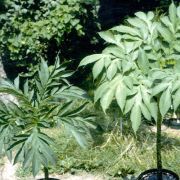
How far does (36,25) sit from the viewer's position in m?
7.26

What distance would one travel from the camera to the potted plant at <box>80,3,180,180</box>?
395 cm

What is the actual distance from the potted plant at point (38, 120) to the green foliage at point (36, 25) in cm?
278

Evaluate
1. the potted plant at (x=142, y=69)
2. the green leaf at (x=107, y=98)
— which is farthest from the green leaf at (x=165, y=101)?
the green leaf at (x=107, y=98)

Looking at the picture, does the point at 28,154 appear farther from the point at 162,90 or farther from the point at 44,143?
the point at 162,90

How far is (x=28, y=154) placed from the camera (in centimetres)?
389

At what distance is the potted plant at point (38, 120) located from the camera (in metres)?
3.91

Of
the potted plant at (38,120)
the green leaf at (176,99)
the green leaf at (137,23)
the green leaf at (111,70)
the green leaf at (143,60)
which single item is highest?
the green leaf at (137,23)

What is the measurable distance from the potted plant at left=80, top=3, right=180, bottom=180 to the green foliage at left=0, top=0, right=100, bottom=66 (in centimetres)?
283

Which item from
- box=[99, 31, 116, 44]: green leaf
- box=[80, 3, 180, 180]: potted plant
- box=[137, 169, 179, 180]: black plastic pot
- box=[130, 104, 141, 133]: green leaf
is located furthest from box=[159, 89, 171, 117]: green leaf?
box=[137, 169, 179, 180]: black plastic pot

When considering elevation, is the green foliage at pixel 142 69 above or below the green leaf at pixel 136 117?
above

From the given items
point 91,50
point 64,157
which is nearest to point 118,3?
point 91,50

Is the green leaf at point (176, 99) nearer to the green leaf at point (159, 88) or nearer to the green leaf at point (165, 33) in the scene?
the green leaf at point (159, 88)

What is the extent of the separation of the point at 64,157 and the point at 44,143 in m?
1.92

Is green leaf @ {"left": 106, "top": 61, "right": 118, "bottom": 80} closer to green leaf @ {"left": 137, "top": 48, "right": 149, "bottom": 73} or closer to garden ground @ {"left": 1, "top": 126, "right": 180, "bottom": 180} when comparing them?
green leaf @ {"left": 137, "top": 48, "right": 149, "bottom": 73}
